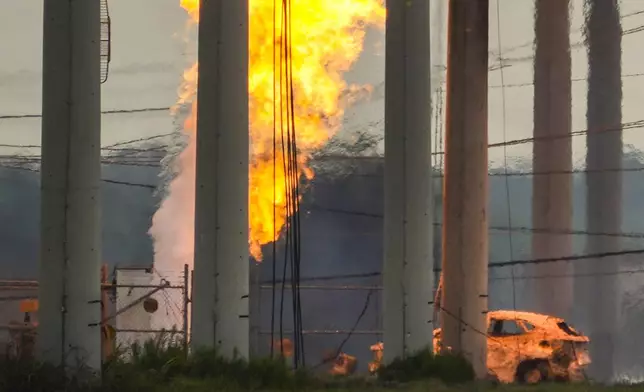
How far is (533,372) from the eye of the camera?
15.8 metres

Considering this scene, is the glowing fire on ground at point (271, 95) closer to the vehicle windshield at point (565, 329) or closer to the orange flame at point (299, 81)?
the orange flame at point (299, 81)

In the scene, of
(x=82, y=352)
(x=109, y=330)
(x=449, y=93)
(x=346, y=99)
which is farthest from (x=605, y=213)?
(x=82, y=352)

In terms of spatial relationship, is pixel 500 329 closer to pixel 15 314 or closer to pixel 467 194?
pixel 467 194

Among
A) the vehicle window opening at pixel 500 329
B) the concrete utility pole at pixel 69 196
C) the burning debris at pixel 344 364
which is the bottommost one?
the burning debris at pixel 344 364

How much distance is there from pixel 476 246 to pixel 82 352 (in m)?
7.14

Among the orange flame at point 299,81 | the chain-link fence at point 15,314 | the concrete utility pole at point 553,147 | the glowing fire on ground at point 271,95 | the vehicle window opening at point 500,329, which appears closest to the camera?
the chain-link fence at point 15,314

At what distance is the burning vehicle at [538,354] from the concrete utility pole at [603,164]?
4.08 metres

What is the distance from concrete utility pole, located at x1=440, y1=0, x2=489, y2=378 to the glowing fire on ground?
4348 mm

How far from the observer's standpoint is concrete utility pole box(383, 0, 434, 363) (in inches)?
447

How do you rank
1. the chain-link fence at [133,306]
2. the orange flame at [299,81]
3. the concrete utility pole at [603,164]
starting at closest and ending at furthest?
the orange flame at [299,81]
the chain-link fence at [133,306]
the concrete utility pole at [603,164]

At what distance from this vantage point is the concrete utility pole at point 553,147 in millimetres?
20625

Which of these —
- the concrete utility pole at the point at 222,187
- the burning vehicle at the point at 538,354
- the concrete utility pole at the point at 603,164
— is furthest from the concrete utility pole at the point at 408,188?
the concrete utility pole at the point at 603,164

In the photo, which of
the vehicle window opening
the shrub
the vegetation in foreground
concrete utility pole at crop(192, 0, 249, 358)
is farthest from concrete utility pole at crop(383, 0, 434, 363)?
the vehicle window opening

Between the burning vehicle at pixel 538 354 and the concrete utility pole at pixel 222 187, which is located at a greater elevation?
the concrete utility pole at pixel 222 187
